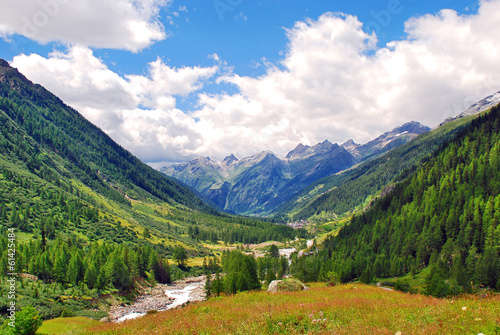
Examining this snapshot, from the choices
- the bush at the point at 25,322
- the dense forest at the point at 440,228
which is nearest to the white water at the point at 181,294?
the dense forest at the point at 440,228

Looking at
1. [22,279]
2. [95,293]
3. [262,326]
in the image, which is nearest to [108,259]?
[95,293]

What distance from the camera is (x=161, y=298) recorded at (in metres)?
110

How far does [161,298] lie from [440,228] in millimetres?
121785

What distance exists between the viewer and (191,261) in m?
195

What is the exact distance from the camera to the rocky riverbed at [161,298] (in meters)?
88.6

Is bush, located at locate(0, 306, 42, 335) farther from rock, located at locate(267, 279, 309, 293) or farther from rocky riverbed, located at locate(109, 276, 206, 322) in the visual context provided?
rocky riverbed, located at locate(109, 276, 206, 322)

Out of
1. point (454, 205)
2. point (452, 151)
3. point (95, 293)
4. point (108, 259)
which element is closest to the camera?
point (95, 293)

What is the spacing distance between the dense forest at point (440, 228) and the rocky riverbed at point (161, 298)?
4690 centimetres

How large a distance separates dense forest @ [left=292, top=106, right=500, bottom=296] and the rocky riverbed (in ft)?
154

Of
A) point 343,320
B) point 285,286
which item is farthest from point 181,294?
point 343,320

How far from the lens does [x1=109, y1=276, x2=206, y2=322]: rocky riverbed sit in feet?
291

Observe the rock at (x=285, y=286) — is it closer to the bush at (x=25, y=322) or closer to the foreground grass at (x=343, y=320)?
the foreground grass at (x=343, y=320)

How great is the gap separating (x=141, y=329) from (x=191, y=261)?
185 metres

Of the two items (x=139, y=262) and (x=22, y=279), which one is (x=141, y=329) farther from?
(x=139, y=262)
